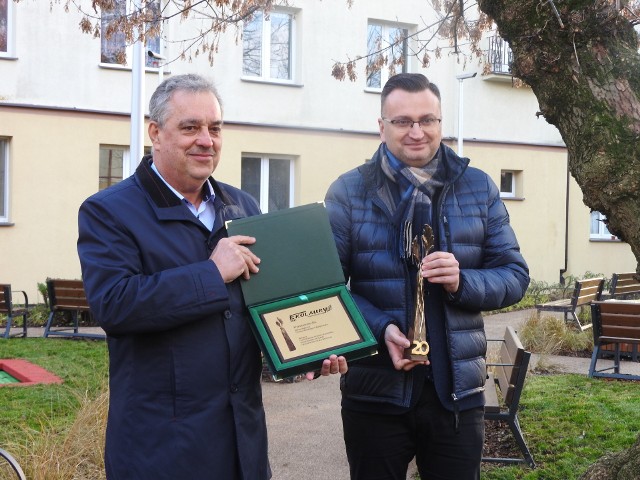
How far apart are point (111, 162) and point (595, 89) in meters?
13.8

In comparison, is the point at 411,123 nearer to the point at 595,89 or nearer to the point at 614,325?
the point at 595,89

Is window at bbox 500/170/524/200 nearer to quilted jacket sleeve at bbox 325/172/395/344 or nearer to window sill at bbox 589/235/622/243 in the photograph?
window sill at bbox 589/235/622/243

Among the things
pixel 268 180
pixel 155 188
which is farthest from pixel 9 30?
pixel 155 188

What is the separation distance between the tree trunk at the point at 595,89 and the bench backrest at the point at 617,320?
573cm

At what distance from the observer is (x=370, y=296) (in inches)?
126

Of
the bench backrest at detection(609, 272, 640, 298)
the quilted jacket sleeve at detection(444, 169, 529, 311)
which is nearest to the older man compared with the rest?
the quilted jacket sleeve at detection(444, 169, 529, 311)

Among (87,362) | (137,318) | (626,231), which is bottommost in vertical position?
(87,362)

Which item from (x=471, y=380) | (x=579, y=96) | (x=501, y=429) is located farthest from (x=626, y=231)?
(x=501, y=429)

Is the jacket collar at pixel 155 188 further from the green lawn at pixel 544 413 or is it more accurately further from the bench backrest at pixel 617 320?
the bench backrest at pixel 617 320

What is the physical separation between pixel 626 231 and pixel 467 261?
0.79 m

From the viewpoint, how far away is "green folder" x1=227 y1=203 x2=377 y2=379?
107 inches

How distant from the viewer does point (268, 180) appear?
18078 mm

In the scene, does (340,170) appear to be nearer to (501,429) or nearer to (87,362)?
(87,362)

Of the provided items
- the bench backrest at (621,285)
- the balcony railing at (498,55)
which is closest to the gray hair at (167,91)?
the bench backrest at (621,285)
